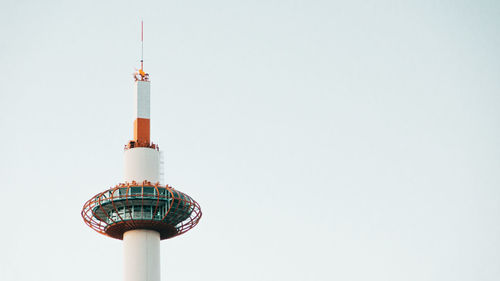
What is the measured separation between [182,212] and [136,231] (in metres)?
6.89

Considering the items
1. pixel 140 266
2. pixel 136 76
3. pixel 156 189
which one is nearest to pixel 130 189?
pixel 156 189

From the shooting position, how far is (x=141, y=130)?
112 m

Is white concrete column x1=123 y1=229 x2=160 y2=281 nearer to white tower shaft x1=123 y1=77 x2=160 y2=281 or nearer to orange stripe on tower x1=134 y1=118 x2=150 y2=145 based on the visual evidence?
white tower shaft x1=123 y1=77 x2=160 y2=281

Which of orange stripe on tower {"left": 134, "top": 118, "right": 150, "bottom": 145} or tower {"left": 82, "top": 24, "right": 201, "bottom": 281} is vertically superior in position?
orange stripe on tower {"left": 134, "top": 118, "right": 150, "bottom": 145}

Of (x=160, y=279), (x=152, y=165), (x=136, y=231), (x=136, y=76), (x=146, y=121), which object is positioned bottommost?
(x=160, y=279)

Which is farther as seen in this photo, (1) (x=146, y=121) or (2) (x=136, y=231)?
(1) (x=146, y=121)

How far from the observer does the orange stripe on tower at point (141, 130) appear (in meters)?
111

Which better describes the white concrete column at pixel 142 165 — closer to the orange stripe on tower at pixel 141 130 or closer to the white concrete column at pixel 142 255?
the orange stripe on tower at pixel 141 130

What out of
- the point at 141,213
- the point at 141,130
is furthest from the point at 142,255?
the point at 141,130

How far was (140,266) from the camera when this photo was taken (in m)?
102

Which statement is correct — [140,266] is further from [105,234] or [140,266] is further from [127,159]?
[127,159]

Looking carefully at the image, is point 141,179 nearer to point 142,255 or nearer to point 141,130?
point 141,130

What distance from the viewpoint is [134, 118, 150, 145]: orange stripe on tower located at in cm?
11110

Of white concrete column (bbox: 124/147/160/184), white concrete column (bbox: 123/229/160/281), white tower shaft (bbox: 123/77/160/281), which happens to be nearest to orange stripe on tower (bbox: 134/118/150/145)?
white tower shaft (bbox: 123/77/160/281)
